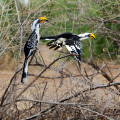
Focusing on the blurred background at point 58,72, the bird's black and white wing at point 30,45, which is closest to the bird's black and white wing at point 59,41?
the blurred background at point 58,72

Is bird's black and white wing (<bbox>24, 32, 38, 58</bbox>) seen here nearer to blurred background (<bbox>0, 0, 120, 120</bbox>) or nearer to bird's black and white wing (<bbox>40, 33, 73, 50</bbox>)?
blurred background (<bbox>0, 0, 120, 120</bbox>)

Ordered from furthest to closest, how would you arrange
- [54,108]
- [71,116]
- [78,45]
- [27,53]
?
[78,45] < [27,53] < [71,116] < [54,108]

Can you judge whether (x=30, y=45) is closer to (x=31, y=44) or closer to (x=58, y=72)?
(x=31, y=44)

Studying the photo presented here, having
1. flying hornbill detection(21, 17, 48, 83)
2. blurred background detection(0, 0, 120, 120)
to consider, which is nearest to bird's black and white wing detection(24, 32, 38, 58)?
flying hornbill detection(21, 17, 48, 83)

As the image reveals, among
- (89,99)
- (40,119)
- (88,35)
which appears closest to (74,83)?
(89,99)

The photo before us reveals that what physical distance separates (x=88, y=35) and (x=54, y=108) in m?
1.42

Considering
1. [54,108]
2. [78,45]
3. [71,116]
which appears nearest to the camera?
[54,108]

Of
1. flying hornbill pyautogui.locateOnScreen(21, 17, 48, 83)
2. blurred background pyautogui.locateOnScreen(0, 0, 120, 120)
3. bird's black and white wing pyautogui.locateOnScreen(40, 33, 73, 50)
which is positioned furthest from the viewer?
bird's black and white wing pyautogui.locateOnScreen(40, 33, 73, 50)

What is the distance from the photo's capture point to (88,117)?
3.36 metres

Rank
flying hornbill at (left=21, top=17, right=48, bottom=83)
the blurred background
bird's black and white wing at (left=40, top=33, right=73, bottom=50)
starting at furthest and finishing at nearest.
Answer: bird's black and white wing at (left=40, top=33, right=73, bottom=50) < flying hornbill at (left=21, top=17, right=48, bottom=83) < the blurred background

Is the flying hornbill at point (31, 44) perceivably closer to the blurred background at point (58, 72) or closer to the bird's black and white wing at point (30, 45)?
the bird's black and white wing at point (30, 45)

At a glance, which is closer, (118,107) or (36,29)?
(118,107)

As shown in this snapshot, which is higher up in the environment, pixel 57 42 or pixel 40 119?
pixel 57 42

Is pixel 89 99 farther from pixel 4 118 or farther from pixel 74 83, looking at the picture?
pixel 4 118
